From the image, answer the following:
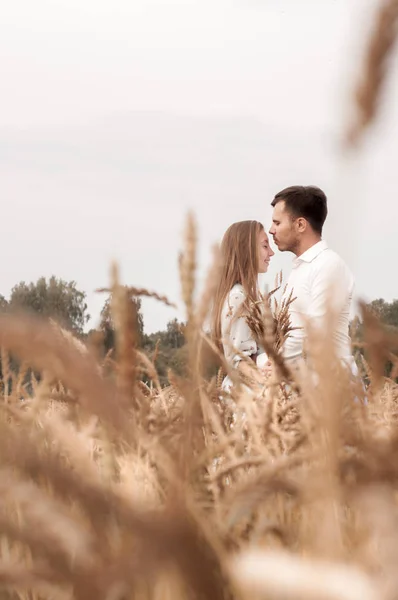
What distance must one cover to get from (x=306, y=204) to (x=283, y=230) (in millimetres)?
246

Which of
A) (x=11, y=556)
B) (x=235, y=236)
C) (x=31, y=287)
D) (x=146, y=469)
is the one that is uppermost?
(x=31, y=287)

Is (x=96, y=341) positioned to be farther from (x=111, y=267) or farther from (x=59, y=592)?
(x=111, y=267)

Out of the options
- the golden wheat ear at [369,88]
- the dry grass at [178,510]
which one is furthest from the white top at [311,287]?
the golden wheat ear at [369,88]

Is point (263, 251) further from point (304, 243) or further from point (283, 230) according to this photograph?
point (304, 243)

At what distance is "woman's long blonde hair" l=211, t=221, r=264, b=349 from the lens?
218 inches

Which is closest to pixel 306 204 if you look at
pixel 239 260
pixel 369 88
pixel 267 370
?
pixel 239 260

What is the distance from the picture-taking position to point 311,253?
532cm

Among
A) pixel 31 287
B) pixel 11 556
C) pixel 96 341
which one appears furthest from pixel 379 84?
pixel 31 287

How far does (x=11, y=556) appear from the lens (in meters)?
1.43

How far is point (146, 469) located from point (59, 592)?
0.41 m

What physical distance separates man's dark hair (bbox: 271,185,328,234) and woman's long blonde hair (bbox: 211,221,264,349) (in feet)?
0.89

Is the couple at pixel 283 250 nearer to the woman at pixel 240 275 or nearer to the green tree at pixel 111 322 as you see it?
the woman at pixel 240 275

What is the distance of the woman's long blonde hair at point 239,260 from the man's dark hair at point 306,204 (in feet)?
0.89

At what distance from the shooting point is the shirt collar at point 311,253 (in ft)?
17.3
